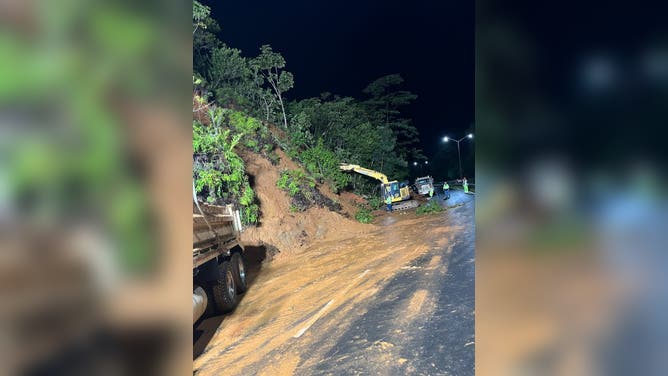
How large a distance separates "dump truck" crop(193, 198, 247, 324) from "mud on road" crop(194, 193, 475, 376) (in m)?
0.36

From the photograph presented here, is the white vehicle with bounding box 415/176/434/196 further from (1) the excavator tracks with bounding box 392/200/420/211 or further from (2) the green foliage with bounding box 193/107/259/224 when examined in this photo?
(2) the green foliage with bounding box 193/107/259/224

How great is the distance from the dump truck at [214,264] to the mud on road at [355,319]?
0.36 metres

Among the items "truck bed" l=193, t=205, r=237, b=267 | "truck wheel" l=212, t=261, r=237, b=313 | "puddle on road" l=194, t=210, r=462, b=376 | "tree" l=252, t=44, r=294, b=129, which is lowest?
"puddle on road" l=194, t=210, r=462, b=376

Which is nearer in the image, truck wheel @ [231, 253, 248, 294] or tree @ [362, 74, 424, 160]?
truck wheel @ [231, 253, 248, 294]

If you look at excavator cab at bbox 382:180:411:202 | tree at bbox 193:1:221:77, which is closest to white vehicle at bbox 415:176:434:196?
excavator cab at bbox 382:180:411:202

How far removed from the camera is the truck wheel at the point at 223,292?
21.8 ft

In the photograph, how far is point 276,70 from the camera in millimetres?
21250

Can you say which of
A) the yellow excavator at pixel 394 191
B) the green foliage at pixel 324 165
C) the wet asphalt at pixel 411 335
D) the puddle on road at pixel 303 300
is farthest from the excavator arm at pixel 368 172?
the wet asphalt at pixel 411 335

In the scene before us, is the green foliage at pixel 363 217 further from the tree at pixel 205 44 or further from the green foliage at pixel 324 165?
the tree at pixel 205 44

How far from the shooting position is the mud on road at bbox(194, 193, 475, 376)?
435 centimetres
